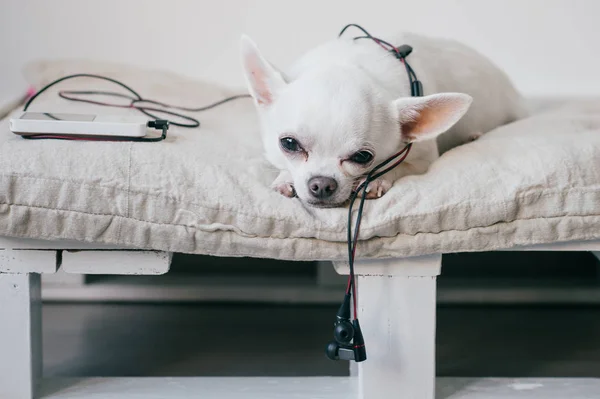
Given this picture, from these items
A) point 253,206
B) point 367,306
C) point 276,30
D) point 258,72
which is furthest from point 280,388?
point 276,30

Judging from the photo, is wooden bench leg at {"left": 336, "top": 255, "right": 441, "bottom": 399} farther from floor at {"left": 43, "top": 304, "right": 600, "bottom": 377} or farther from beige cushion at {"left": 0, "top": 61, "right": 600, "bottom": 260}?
floor at {"left": 43, "top": 304, "right": 600, "bottom": 377}

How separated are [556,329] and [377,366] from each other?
759mm

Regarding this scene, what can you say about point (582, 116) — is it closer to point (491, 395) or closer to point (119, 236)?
point (491, 395)

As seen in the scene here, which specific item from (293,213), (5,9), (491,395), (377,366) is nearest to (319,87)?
(293,213)

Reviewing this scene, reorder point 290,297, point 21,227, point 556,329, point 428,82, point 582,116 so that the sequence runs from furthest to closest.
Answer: point 290,297, point 556,329, point 582,116, point 428,82, point 21,227

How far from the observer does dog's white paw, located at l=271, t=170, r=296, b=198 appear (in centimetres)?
142

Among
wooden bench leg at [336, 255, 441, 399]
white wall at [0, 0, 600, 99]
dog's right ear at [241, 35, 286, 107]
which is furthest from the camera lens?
white wall at [0, 0, 600, 99]

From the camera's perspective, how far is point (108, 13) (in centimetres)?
262

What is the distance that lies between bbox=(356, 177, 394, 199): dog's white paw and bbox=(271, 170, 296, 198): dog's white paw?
4.9 inches

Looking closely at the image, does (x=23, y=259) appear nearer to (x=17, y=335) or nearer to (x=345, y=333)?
(x=17, y=335)

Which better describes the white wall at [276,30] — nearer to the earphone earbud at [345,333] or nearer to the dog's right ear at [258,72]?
the dog's right ear at [258,72]

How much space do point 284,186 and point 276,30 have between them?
4.18 ft

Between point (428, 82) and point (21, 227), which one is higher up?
point (428, 82)

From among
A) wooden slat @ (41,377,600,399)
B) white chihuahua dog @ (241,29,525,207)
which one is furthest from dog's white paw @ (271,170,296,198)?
wooden slat @ (41,377,600,399)
